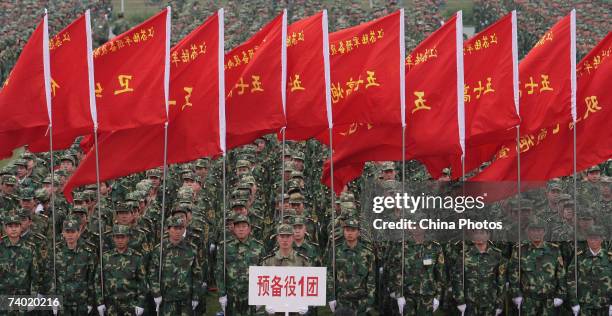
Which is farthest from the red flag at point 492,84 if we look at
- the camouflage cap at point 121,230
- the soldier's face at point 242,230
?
the camouflage cap at point 121,230

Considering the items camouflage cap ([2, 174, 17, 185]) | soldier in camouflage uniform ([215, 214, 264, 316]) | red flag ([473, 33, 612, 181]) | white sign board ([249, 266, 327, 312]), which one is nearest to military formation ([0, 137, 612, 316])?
soldier in camouflage uniform ([215, 214, 264, 316])

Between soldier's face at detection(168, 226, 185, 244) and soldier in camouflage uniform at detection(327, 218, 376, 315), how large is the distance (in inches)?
56.7

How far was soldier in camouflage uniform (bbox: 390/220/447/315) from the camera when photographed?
39.3ft

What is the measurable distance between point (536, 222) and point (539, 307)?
32.6 inches

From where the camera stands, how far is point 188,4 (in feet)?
143

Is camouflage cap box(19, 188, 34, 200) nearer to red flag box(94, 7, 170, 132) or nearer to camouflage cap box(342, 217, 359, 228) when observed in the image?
red flag box(94, 7, 170, 132)

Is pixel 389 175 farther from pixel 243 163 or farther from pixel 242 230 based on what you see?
pixel 242 230

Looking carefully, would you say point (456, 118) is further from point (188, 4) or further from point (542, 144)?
point (188, 4)

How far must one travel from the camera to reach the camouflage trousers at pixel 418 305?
12.0 m

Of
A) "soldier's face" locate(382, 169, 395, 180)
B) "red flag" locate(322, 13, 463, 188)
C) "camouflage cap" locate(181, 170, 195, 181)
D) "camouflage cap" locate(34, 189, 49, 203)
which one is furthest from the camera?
"camouflage cap" locate(181, 170, 195, 181)

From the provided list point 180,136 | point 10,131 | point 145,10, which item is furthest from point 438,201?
point 145,10

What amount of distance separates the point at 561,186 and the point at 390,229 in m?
2.99

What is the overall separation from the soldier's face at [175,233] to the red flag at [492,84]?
9.50ft

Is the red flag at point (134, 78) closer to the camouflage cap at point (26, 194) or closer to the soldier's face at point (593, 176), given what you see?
the camouflage cap at point (26, 194)
